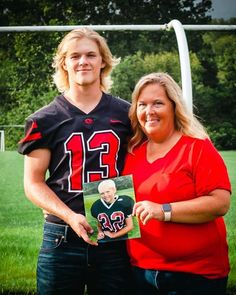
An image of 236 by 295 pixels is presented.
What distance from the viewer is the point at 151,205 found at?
2039mm

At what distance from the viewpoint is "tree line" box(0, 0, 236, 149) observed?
35.0 ft

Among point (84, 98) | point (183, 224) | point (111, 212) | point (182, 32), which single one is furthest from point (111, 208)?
point (182, 32)

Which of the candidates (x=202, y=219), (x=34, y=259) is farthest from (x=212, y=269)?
(x=34, y=259)

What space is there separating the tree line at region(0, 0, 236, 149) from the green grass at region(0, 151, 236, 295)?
1.63 meters

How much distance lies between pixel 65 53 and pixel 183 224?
1.00 metres

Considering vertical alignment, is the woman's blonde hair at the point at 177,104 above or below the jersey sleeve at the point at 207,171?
above

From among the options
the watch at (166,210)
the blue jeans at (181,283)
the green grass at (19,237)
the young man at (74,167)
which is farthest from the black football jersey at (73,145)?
the green grass at (19,237)

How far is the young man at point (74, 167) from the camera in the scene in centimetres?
224

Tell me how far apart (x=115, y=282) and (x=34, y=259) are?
280 cm

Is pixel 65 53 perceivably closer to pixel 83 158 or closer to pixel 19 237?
pixel 83 158

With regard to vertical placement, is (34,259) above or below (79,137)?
below

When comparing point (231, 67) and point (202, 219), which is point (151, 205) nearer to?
point (202, 219)

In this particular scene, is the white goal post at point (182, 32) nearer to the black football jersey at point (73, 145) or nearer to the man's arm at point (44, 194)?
the black football jersey at point (73, 145)

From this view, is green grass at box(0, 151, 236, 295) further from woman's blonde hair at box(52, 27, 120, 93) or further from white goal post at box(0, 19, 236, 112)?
woman's blonde hair at box(52, 27, 120, 93)
